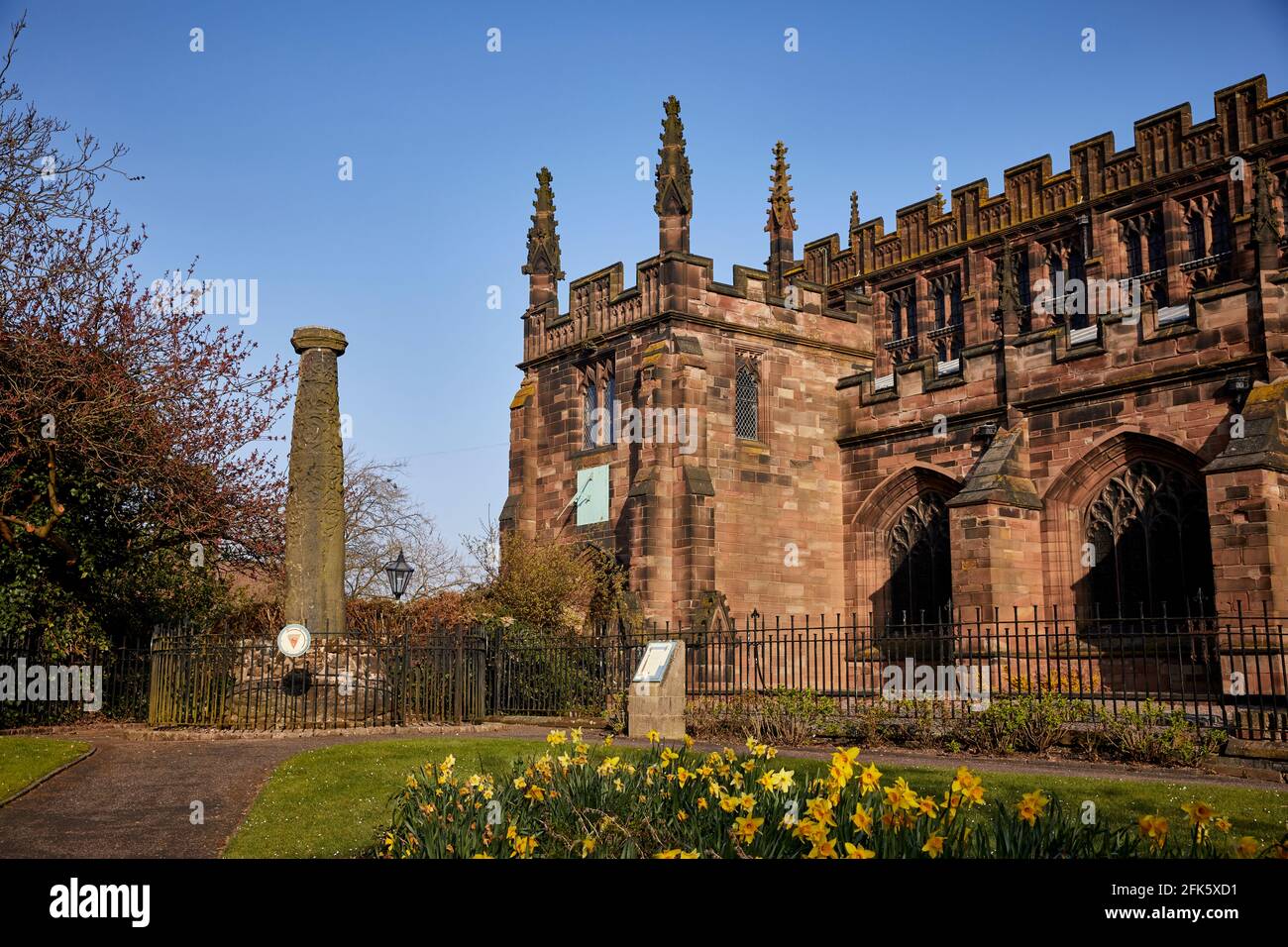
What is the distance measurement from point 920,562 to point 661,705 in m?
11.0

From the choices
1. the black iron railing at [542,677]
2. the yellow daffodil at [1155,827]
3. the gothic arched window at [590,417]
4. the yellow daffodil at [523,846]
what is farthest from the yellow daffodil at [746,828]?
the gothic arched window at [590,417]

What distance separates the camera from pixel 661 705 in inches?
603

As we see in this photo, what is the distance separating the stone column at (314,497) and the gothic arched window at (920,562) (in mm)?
12209

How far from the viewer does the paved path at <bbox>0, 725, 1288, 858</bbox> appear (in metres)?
8.77

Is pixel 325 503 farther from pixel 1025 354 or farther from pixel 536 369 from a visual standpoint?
pixel 1025 354

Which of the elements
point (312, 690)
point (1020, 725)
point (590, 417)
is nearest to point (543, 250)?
point (590, 417)

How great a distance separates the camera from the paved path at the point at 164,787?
8.77 m

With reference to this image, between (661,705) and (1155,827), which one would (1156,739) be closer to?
(661,705)

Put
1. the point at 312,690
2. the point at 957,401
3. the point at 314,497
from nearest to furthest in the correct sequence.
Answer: the point at 312,690
the point at 314,497
the point at 957,401

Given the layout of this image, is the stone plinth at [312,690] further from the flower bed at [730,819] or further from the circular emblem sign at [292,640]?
the flower bed at [730,819]

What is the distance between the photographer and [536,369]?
28.6 m
